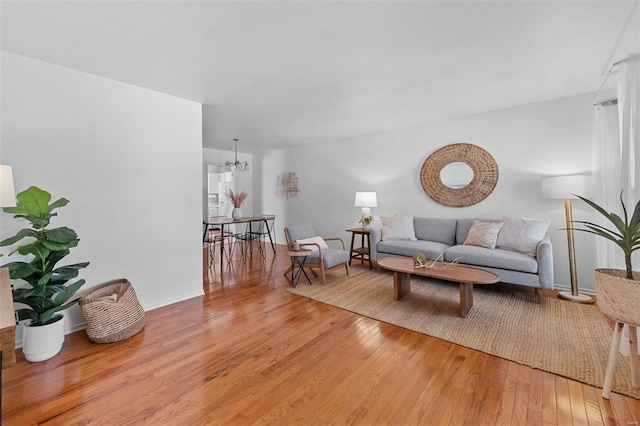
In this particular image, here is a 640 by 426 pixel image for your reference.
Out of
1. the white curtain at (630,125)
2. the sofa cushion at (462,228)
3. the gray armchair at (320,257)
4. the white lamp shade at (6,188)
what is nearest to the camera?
the white lamp shade at (6,188)

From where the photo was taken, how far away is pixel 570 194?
9.98 ft

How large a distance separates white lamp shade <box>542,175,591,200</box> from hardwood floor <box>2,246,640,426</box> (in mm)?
2187

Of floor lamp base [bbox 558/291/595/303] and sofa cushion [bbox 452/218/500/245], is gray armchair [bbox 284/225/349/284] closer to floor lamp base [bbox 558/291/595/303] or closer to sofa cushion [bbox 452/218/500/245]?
sofa cushion [bbox 452/218/500/245]

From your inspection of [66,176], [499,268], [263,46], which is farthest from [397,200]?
[66,176]

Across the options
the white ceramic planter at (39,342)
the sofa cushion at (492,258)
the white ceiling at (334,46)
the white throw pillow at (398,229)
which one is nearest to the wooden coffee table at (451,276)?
the sofa cushion at (492,258)

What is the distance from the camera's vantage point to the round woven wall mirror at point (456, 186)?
404 cm

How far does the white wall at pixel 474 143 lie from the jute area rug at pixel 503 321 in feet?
3.80

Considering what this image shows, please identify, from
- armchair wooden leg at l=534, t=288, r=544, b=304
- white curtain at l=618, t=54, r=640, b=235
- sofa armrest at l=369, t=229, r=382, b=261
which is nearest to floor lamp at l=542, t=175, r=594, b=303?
armchair wooden leg at l=534, t=288, r=544, b=304

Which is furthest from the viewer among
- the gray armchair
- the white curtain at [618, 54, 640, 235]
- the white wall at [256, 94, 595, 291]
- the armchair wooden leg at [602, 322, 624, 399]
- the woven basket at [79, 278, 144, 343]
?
the gray armchair

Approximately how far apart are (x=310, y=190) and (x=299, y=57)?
412cm

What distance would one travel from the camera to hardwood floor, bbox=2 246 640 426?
4.93 feet

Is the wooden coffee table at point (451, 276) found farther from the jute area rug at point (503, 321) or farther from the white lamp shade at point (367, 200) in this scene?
the white lamp shade at point (367, 200)

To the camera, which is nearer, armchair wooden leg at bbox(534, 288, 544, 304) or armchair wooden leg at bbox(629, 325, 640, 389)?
armchair wooden leg at bbox(629, 325, 640, 389)

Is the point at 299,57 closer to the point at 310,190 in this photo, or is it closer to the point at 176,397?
the point at 176,397
